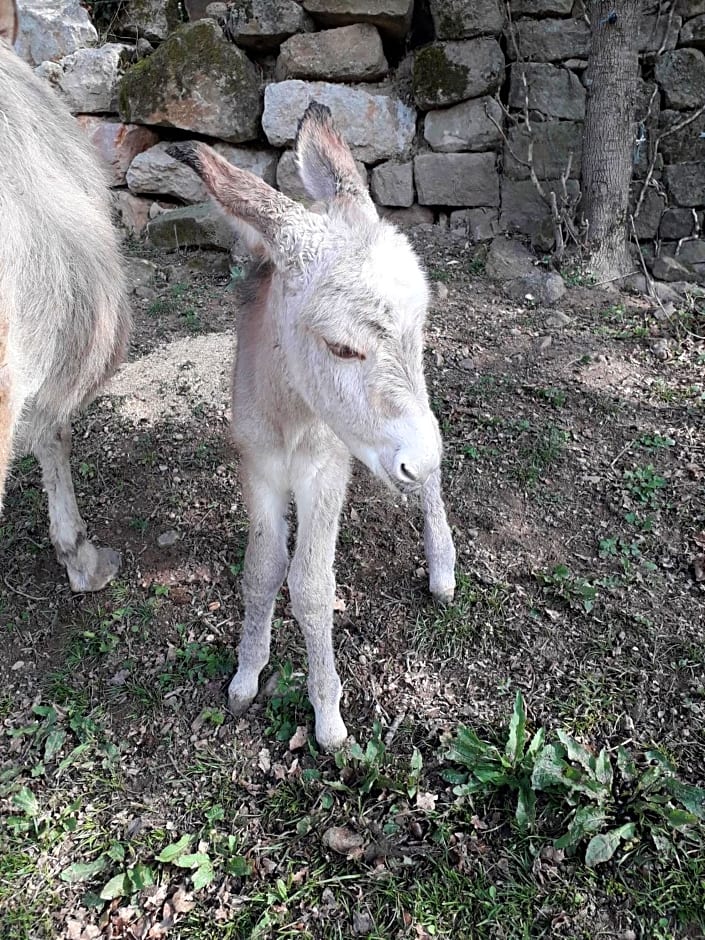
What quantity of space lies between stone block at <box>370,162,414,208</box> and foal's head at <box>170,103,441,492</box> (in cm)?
445

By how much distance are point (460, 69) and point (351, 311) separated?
16.4 feet

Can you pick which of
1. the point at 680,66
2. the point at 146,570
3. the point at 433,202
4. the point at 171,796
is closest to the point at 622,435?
the point at 146,570

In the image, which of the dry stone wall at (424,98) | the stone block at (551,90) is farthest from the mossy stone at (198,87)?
the stone block at (551,90)

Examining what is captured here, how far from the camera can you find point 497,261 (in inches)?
217

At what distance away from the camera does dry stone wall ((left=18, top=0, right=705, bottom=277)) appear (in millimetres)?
5684

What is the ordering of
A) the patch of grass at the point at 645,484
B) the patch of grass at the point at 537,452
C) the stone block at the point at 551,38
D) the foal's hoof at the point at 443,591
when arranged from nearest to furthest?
the foal's hoof at the point at 443,591 < the patch of grass at the point at 645,484 < the patch of grass at the point at 537,452 < the stone block at the point at 551,38

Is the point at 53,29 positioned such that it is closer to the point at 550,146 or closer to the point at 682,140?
the point at 550,146

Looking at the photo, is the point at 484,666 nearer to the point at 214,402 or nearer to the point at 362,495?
the point at 362,495

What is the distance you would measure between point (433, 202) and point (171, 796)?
5.37 metres

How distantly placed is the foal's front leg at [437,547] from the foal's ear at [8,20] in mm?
2422

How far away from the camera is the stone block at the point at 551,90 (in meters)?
5.79

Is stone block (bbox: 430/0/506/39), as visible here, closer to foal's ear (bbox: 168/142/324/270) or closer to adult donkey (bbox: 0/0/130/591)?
adult donkey (bbox: 0/0/130/591)

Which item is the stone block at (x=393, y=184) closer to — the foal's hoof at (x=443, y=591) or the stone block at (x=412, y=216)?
the stone block at (x=412, y=216)

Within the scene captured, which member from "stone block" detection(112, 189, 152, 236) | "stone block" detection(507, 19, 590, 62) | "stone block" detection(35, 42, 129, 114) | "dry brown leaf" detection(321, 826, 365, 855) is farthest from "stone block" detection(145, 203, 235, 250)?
"dry brown leaf" detection(321, 826, 365, 855)
